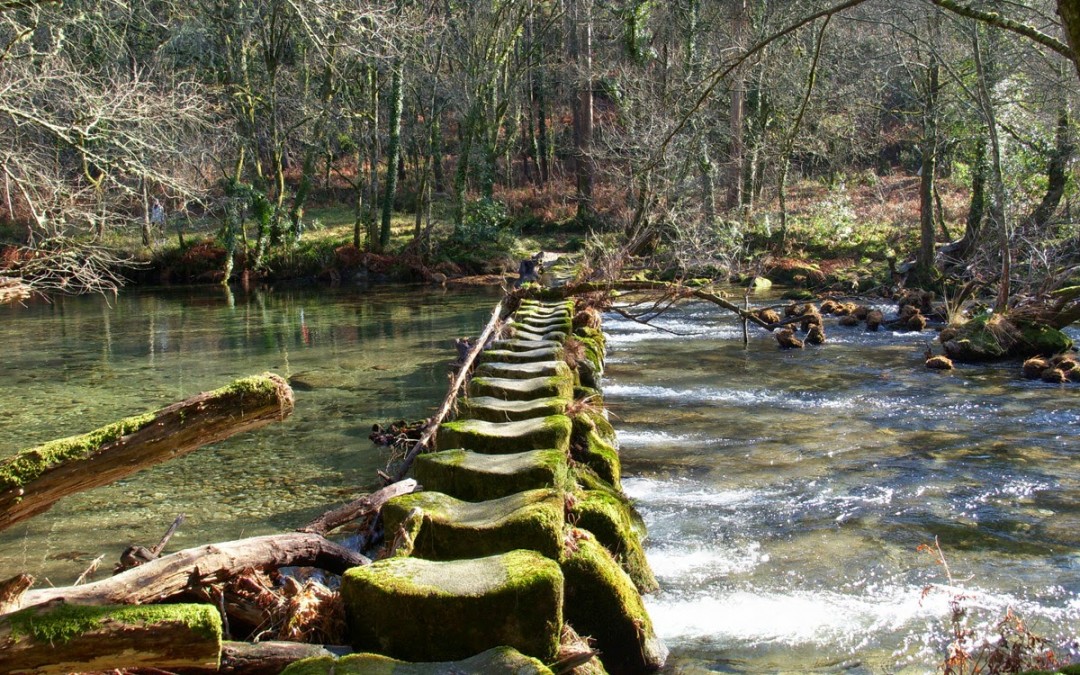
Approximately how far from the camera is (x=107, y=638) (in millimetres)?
2809

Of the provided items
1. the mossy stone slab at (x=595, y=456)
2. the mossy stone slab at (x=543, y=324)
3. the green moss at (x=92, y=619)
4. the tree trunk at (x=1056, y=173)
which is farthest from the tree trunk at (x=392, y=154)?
the green moss at (x=92, y=619)

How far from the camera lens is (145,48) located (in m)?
26.6

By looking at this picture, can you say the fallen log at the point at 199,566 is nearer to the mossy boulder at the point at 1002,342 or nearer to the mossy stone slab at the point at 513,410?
the mossy stone slab at the point at 513,410

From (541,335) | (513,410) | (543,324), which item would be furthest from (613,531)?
(543,324)

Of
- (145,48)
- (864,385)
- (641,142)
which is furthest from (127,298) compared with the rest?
(864,385)

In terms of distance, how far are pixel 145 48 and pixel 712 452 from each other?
24.1 m

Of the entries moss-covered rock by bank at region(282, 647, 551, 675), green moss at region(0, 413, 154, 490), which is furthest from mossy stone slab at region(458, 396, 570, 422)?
moss-covered rock by bank at region(282, 647, 551, 675)

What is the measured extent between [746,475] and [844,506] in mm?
1021

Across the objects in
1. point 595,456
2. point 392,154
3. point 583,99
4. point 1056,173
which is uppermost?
point 583,99

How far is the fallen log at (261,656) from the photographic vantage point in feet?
10.2

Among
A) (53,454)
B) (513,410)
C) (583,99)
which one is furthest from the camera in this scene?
(583,99)

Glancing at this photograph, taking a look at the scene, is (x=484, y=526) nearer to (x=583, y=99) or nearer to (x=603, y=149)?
(x=603, y=149)

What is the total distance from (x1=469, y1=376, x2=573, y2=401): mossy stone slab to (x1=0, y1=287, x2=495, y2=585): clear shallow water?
1.46 meters

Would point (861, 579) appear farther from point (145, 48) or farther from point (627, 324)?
point (145, 48)
